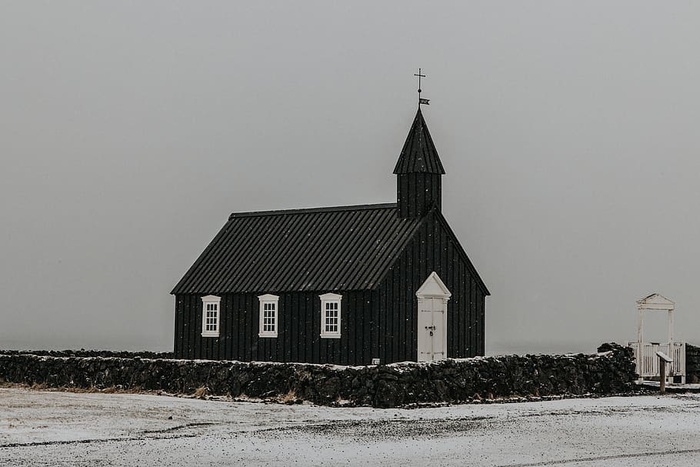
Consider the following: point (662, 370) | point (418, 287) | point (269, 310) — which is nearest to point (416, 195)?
point (418, 287)

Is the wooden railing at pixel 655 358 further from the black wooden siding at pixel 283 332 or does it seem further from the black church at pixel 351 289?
the black wooden siding at pixel 283 332

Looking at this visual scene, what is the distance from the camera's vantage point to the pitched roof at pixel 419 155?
4106 centimetres

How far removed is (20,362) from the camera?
148ft

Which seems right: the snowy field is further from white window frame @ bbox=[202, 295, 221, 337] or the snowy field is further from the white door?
white window frame @ bbox=[202, 295, 221, 337]

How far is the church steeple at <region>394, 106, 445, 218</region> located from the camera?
4088cm

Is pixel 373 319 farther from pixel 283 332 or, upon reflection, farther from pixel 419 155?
pixel 419 155

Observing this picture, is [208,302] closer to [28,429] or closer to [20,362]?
[20,362]

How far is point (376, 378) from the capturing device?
105ft

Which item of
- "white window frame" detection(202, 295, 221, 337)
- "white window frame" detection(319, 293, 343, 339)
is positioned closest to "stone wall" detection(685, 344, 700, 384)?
"white window frame" detection(319, 293, 343, 339)

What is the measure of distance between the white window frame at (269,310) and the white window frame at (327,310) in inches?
84.1

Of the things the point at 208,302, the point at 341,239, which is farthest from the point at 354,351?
the point at 208,302

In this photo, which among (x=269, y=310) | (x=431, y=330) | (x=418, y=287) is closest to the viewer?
(x=418, y=287)

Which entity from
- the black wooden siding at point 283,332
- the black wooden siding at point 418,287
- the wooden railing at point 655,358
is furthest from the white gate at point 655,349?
the black wooden siding at point 283,332

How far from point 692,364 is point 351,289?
1416 centimetres
